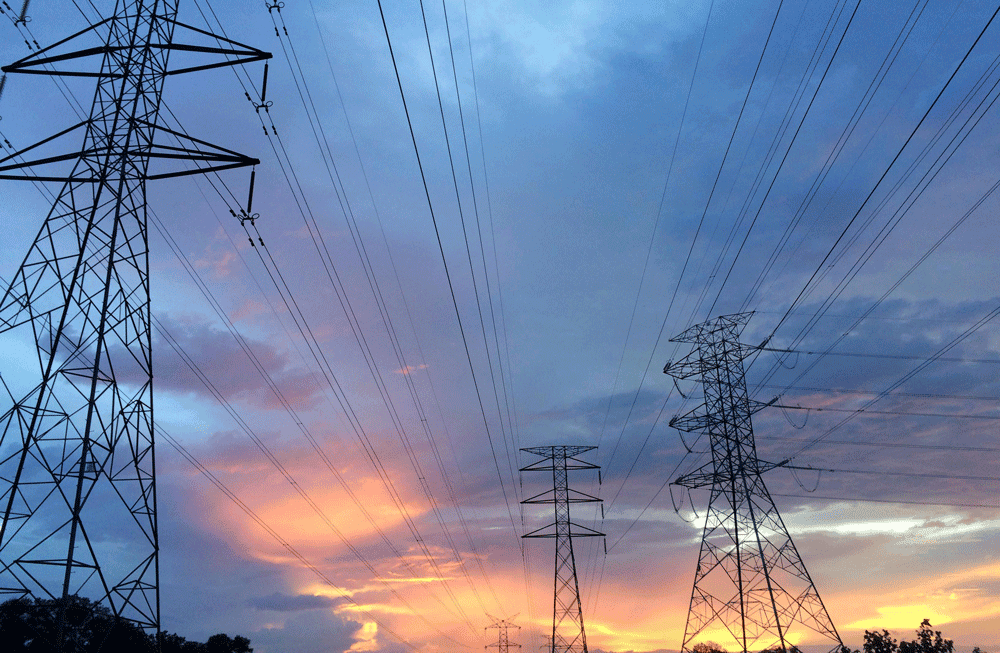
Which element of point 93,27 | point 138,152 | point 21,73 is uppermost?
point 93,27

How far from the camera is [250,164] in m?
25.9

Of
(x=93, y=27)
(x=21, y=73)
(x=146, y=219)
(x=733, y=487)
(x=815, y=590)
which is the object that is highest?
(x=93, y=27)

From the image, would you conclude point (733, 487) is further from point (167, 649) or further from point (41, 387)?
point (167, 649)

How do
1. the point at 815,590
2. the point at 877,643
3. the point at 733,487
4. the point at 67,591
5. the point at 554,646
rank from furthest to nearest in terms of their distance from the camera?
the point at 554,646 → the point at 733,487 → the point at 815,590 → the point at 877,643 → the point at 67,591

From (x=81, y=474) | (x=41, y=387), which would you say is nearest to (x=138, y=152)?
(x=41, y=387)

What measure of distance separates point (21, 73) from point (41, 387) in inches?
443

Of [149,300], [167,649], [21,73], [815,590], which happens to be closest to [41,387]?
[149,300]

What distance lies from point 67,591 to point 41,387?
18.6ft

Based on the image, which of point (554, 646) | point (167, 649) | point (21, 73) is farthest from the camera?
point (167, 649)

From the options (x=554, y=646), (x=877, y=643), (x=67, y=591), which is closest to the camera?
(x=67, y=591)

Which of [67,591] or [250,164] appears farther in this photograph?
[250,164]

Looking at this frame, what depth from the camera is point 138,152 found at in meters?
25.1

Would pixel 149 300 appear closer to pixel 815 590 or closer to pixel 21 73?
pixel 21 73

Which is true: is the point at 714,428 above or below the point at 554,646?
above
